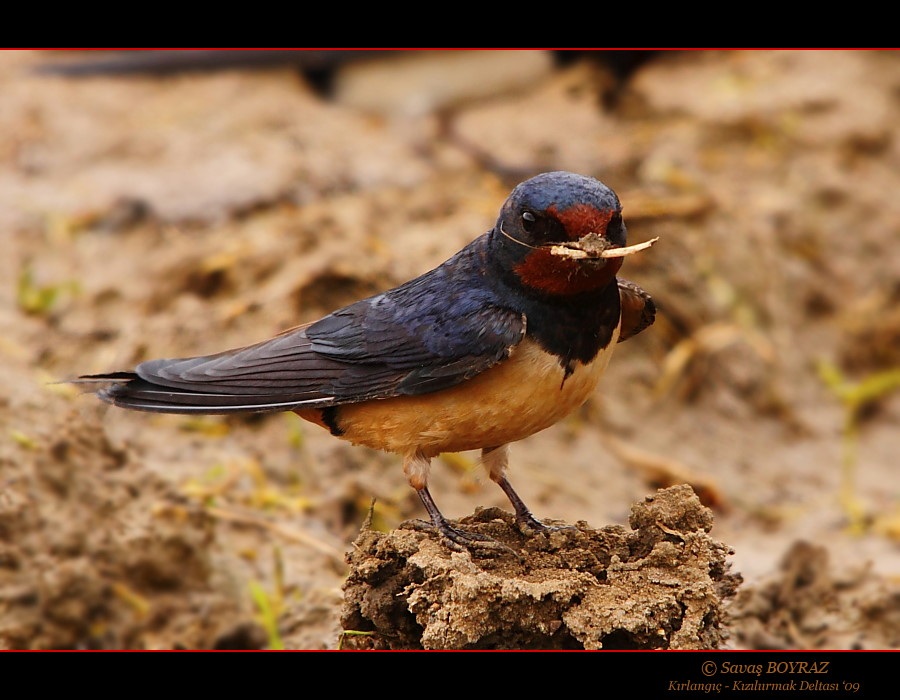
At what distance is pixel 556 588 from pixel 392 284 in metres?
2.64

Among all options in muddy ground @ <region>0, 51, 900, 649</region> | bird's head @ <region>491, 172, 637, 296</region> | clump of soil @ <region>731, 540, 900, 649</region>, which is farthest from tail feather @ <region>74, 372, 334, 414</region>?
clump of soil @ <region>731, 540, 900, 649</region>

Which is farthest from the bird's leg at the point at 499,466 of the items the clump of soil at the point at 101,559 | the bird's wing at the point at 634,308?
the clump of soil at the point at 101,559

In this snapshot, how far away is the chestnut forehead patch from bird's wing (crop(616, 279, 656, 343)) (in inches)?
19.3

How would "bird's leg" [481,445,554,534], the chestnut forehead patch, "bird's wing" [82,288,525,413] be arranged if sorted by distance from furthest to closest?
1. "bird's leg" [481,445,554,534]
2. "bird's wing" [82,288,525,413]
3. the chestnut forehead patch

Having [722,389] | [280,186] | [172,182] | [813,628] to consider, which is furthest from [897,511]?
[172,182]

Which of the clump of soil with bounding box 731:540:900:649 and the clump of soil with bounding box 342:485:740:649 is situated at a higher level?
the clump of soil with bounding box 731:540:900:649

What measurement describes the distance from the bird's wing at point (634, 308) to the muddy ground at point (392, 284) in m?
0.64

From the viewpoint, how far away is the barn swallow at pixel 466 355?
358 cm

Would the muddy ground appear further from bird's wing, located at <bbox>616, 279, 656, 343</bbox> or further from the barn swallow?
bird's wing, located at <bbox>616, 279, 656, 343</bbox>

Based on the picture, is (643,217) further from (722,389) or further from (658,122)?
(658,122)

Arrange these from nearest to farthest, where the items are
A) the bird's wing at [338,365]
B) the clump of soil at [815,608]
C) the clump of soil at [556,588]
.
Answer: the clump of soil at [556,588]
the bird's wing at [338,365]
the clump of soil at [815,608]

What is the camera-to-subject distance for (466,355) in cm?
369

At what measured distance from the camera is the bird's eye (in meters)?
3.58

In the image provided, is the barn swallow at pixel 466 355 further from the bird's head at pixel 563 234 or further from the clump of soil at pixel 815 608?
the clump of soil at pixel 815 608
